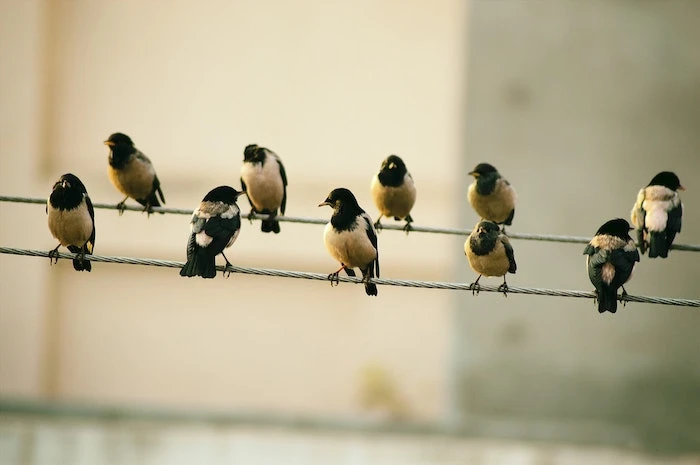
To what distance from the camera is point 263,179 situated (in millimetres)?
7922

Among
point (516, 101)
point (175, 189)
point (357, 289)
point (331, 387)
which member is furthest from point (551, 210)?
point (175, 189)

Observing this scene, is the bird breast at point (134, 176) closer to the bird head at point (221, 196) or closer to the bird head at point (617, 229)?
the bird head at point (221, 196)

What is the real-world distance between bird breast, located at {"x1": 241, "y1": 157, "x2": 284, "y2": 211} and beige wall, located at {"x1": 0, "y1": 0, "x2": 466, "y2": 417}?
17.8ft

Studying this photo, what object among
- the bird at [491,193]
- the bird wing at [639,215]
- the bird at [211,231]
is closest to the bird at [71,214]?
the bird at [211,231]

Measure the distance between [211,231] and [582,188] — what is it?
25.7 feet

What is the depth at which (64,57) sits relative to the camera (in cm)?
1379

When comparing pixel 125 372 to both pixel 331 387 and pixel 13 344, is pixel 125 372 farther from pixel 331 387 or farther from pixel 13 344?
pixel 331 387

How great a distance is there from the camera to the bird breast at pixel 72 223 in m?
6.73

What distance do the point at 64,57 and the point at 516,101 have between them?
5.44m

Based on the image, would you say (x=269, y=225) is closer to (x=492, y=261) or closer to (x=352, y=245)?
(x=352, y=245)

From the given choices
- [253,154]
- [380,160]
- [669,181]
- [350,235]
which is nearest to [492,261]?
[350,235]

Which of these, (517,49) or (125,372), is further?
(125,372)

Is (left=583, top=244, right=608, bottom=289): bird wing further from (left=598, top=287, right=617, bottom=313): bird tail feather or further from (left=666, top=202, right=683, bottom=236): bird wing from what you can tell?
(left=666, top=202, right=683, bottom=236): bird wing

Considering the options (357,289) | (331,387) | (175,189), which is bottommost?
(331,387)
